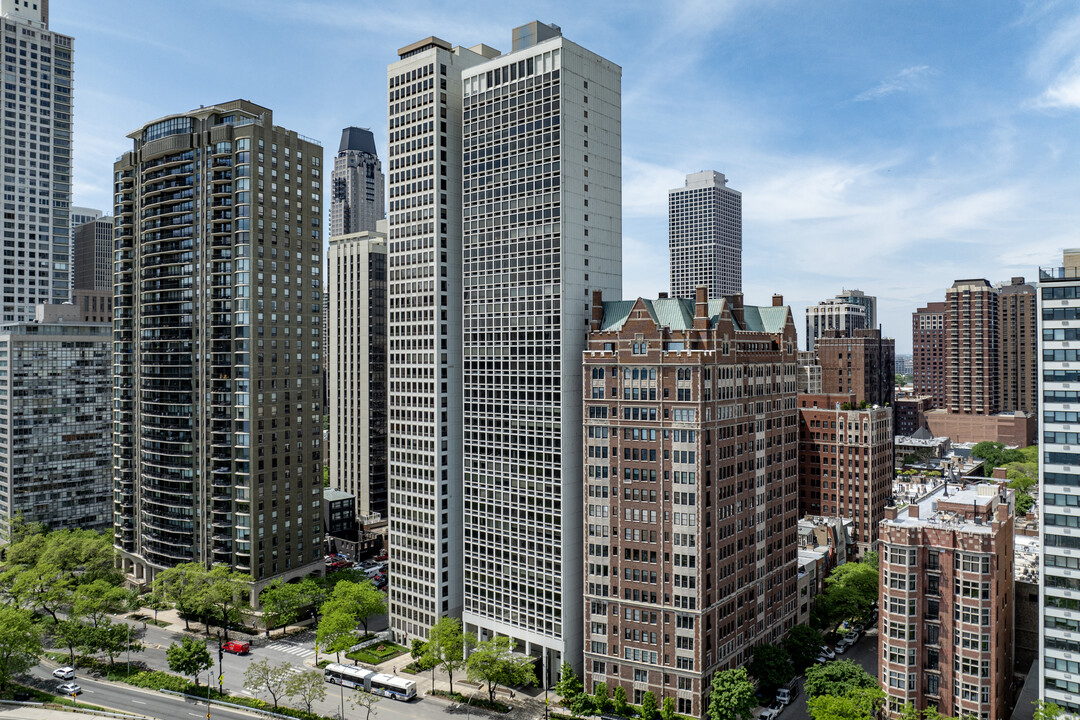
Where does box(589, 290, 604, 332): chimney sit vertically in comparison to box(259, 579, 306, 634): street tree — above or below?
above

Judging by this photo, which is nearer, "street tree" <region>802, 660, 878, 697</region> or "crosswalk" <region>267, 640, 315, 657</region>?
"street tree" <region>802, 660, 878, 697</region>

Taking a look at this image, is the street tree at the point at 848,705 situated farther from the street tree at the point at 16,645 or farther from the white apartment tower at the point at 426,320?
the street tree at the point at 16,645

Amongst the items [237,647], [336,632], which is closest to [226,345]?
[237,647]

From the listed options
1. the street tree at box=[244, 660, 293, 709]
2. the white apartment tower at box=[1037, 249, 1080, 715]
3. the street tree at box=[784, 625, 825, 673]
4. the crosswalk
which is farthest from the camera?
the crosswalk

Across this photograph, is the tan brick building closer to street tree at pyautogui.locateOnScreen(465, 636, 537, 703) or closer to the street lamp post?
street tree at pyautogui.locateOnScreen(465, 636, 537, 703)

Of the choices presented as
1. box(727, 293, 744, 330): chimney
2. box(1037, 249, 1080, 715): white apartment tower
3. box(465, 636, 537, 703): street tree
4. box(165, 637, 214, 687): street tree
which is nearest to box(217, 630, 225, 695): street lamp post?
box(165, 637, 214, 687): street tree

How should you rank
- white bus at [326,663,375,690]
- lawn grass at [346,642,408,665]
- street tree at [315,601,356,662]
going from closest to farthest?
1. white bus at [326,663,375,690]
2. street tree at [315,601,356,662]
3. lawn grass at [346,642,408,665]

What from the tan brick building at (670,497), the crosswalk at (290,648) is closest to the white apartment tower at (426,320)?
the crosswalk at (290,648)

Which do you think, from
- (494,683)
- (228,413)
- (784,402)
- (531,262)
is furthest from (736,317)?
(228,413)

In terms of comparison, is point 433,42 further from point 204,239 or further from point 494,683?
point 494,683
